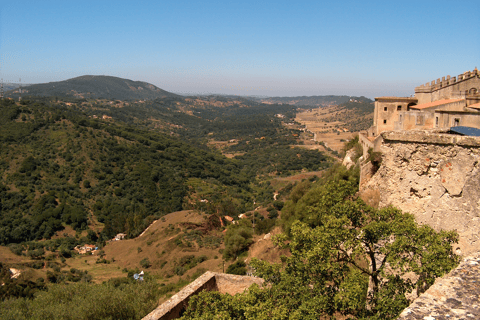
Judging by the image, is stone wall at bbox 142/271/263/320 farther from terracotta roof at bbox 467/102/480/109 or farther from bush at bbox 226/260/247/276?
terracotta roof at bbox 467/102/480/109

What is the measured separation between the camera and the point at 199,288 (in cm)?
1260

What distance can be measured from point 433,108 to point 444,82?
506 centimetres

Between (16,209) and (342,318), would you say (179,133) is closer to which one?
(16,209)

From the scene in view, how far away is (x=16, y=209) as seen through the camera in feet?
157

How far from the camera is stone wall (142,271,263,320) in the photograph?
11.4 meters

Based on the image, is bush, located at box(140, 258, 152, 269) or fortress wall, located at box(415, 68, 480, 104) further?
bush, located at box(140, 258, 152, 269)

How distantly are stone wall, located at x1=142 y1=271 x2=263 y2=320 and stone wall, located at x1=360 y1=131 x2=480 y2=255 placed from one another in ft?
22.4

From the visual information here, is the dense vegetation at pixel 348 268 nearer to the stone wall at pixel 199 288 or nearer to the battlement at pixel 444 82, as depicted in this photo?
the stone wall at pixel 199 288

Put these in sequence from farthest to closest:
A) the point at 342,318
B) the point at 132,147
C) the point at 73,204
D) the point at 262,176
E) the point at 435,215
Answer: the point at 262,176 < the point at 132,147 < the point at 73,204 < the point at 342,318 < the point at 435,215

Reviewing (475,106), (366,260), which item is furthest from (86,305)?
(475,106)

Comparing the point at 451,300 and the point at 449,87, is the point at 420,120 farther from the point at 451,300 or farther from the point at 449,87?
the point at 451,300

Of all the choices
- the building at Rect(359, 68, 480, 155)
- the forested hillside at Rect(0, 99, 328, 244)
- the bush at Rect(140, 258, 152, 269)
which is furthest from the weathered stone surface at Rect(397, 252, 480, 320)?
the forested hillside at Rect(0, 99, 328, 244)

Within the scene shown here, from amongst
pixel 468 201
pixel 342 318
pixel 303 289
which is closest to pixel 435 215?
pixel 468 201

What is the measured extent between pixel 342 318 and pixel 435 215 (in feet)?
17.3
